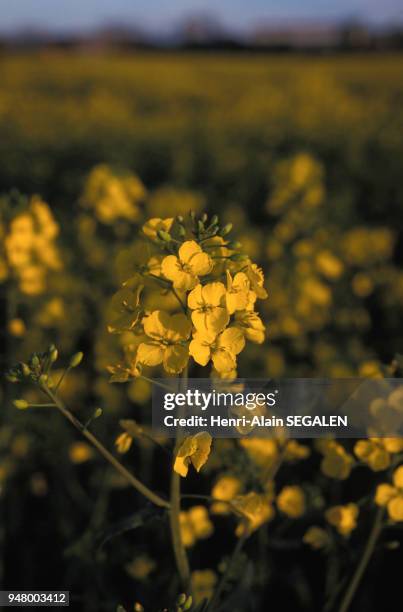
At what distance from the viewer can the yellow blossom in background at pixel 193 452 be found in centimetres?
114

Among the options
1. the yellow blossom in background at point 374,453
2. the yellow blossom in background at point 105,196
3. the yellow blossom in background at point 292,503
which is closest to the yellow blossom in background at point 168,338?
the yellow blossom in background at point 374,453

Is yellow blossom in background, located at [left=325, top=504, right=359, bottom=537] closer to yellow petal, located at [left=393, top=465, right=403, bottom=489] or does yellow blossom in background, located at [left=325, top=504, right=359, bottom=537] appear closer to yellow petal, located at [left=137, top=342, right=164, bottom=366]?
yellow petal, located at [left=393, top=465, right=403, bottom=489]

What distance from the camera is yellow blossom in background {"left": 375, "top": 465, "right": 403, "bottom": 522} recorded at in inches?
52.5

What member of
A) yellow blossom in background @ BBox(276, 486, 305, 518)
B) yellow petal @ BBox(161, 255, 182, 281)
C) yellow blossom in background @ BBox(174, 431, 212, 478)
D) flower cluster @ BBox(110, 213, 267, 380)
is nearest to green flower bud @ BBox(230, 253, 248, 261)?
flower cluster @ BBox(110, 213, 267, 380)

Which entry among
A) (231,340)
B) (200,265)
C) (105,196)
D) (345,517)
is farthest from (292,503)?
(105,196)

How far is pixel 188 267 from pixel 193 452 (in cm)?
34

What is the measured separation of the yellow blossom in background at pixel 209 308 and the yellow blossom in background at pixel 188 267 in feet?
0.10

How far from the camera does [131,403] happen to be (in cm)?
347

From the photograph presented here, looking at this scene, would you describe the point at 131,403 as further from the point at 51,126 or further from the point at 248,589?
the point at 51,126

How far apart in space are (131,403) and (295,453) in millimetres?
1967

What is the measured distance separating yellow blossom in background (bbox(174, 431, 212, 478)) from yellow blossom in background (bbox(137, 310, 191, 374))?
130 mm

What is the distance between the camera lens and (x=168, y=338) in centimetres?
118

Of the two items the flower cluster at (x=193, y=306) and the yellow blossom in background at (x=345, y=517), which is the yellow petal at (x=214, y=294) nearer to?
the flower cluster at (x=193, y=306)

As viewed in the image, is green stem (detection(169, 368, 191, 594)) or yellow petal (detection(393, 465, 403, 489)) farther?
yellow petal (detection(393, 465, 403, 489))
